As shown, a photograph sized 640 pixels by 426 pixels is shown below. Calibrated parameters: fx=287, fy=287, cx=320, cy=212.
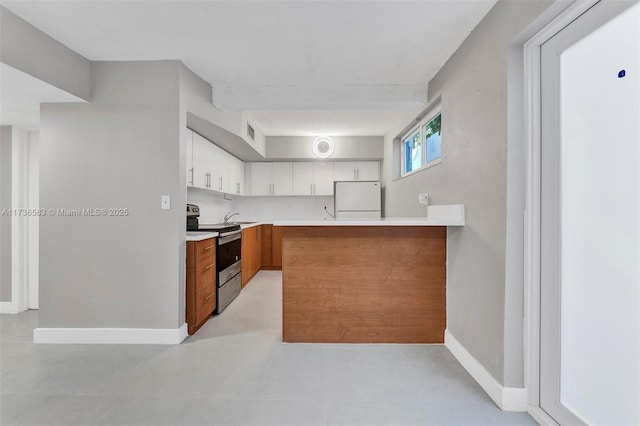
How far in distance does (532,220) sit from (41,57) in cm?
321

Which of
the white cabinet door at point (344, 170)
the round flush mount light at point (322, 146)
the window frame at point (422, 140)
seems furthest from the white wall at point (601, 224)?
the white cabinet door at point (344, 170)

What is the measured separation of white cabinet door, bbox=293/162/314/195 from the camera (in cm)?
523

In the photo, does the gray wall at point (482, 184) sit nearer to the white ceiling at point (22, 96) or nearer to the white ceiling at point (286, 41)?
the white ceiling at point (286, 41)

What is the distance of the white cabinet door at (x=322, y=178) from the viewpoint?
5.22 m

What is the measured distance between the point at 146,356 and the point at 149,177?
1368 millimetres

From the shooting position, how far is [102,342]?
2322mm

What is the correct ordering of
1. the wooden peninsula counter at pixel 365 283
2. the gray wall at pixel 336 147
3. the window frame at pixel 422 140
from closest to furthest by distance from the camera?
the wooden peninsula counter at pixel 365 283
the window frame at pixel 422 140
the gray wall at pixel 336 147

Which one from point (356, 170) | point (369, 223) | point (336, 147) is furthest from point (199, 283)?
point (356, 170)

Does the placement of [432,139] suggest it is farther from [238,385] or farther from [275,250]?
[275,250]

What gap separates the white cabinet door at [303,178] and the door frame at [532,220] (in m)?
3.93

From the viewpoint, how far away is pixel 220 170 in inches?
156

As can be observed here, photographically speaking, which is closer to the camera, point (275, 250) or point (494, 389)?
point (494, 389)

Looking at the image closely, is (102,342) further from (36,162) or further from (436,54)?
(436,54)

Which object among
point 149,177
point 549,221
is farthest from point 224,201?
point 549,221
